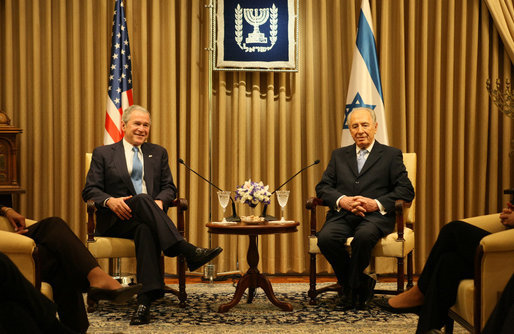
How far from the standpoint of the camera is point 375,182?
3992 mm

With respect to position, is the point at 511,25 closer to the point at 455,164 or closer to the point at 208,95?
the point at 455,164

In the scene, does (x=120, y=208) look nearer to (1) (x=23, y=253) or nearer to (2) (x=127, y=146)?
(2) (x=127, y=146)

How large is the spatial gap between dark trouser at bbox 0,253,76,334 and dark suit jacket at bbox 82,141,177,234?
5.55 ft

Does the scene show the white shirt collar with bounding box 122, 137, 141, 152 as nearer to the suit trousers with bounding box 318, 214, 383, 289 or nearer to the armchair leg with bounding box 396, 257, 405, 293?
the suit trousers with bounding box 318, 214, 383, 289

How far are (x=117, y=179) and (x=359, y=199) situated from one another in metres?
1.68

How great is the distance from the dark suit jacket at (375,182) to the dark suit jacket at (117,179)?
1.13m

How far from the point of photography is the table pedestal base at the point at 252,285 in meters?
3.63

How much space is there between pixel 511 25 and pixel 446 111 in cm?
92

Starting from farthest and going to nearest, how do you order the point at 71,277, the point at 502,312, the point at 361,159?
the point at 361,159 → the point at 71,277 → the point at 502,312

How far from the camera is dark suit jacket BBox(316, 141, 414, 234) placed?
153 inches

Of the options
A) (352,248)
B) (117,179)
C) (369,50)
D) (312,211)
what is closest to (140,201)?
(117,179)

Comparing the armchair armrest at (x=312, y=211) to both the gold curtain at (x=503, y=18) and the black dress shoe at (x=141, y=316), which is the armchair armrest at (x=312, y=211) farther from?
the gold curtain at (x=503, y=18)

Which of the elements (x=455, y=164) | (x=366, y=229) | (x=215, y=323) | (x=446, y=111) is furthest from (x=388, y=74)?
(x=215, y=323)

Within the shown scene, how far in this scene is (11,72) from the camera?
497cm
